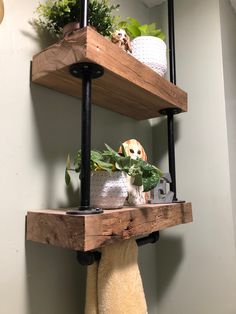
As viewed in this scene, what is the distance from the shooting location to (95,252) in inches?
25.4

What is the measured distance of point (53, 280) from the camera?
2.21ft

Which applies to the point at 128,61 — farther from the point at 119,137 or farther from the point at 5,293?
the point at 5,293

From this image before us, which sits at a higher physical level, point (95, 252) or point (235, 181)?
point (235, 181)

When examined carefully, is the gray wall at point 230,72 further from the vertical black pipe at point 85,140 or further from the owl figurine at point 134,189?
the vertical black pipe at point 85,140

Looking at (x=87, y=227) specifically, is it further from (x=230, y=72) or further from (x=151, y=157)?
(x=230, y=72)

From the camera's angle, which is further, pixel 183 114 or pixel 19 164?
pixel 183 114

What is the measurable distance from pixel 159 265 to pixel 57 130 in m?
0.69

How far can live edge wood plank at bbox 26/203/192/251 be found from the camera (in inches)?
20.2

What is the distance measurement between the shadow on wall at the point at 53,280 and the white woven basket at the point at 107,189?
0.58 ft

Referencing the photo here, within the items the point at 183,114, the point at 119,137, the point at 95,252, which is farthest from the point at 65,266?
the point at 183,114

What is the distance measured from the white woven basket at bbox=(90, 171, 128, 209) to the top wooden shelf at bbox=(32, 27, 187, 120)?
0.77 ft

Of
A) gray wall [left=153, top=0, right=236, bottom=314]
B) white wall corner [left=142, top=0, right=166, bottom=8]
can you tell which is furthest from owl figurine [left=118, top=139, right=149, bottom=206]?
white wall corner [left=142, top=0, right=166, bottom=8]

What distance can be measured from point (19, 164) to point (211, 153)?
67cm

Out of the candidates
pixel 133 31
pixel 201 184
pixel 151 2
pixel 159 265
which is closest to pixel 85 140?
pixel 133 31
